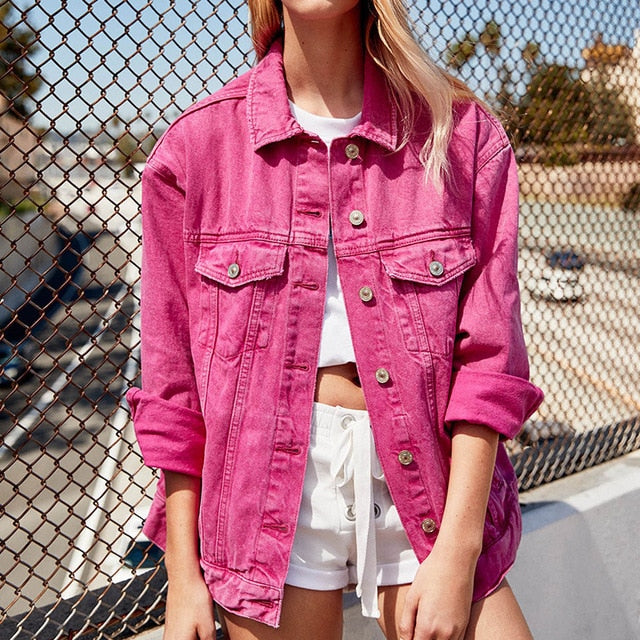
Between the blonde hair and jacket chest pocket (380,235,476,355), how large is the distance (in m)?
0.13

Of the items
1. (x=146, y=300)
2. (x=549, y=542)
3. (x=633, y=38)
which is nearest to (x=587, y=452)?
(x=549, y=542)

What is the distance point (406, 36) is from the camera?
52.9 inches

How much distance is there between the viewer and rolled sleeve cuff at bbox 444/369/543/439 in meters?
1.31

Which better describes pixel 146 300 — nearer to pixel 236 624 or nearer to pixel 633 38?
pixel 236 624

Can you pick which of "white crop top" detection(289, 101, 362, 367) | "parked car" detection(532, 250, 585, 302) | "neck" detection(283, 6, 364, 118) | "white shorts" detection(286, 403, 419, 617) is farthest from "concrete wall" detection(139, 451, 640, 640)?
"neck" detection(283, 6, 364, 118)

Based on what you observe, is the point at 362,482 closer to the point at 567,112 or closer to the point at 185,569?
the point at 185,569

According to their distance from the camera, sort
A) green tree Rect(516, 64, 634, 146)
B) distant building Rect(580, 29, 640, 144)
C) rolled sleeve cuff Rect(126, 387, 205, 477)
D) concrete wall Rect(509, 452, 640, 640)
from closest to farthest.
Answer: rolled sleeve cuff Rect(126, 387, 205, 477)
concrete wall Rect(509, 452, 640, 640)
green tree Rect(516, 64, 634, 146)
distant building Rect(580, 29, 640, 144)

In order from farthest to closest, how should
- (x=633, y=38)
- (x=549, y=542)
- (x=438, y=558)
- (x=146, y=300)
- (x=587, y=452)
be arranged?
(x=633, y=38), (x=587, y=452), (x=549, y=542), (x=146, y=300), (x=438, y=558)

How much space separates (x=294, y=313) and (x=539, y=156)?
7.19 ft

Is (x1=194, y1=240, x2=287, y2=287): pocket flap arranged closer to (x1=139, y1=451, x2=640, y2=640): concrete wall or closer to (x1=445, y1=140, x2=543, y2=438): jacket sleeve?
(x1=445, y1=140, x2=543, y2=438): jacket sleeve

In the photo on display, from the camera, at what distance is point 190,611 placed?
1395 millimetres

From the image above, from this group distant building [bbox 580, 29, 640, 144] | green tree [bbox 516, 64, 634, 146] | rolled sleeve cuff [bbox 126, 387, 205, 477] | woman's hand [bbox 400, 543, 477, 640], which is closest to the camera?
woman's hand [bbox 400, 543, 477, 640]

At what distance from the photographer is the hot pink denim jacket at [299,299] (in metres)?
1.35

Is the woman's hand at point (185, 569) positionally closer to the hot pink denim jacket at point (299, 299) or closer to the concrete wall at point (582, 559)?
the hot pink denim jacket at point (299, 299)
